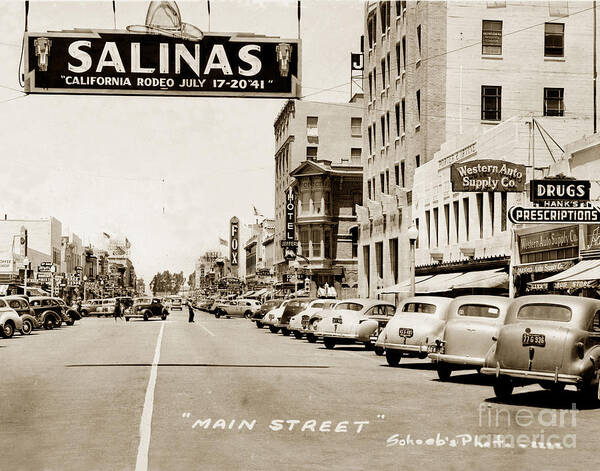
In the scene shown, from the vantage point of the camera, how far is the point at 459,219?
1700 inches

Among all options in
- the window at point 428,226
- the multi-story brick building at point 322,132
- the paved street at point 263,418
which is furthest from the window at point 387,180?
the multi-story brick building at point 322,132

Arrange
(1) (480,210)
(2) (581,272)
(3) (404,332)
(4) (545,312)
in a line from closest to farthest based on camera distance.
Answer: (4) (545,312) < (3) (404,332) < (2) (581,272) < (1) (480,210)

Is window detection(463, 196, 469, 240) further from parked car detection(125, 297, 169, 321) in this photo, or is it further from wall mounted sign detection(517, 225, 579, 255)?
parked car detection(125, 297, 169, 321)

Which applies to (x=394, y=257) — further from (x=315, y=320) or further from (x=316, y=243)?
(x=316, y=243)

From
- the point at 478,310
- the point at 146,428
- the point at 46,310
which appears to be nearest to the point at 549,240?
the point at 478,310

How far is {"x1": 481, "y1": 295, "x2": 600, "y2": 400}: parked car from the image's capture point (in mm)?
14773

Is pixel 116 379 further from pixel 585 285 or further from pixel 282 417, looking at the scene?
pixel 585 285

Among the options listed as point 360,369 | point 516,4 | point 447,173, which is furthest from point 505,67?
point 360,369

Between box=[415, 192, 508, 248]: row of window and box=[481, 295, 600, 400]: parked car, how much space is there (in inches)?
849

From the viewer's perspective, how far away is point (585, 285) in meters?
24.3

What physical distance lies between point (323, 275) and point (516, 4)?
40694 millimetres

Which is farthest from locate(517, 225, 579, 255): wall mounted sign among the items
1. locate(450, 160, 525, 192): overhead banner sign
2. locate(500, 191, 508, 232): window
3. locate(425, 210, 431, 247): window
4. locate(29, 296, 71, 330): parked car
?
locate(29, 296, 71, 330): parked car

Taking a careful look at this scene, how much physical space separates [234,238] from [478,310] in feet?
502

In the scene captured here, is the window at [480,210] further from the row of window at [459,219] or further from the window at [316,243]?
the window at [316,243]
